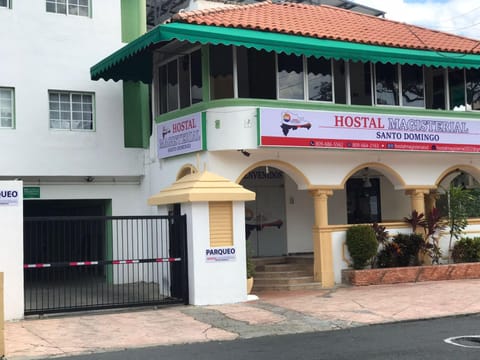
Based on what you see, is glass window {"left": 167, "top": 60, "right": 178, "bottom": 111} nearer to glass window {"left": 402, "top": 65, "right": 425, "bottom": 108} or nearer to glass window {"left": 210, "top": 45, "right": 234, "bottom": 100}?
glass window {"left": 210, "top": 45, "right": 234, "bottom": 100}

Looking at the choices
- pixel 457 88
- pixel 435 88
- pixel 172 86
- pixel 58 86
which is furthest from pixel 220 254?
pixel 457 88

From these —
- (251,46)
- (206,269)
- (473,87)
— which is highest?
(251,46)

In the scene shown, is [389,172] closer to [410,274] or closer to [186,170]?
[410,274]

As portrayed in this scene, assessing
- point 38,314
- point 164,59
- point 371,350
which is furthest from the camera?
point 164,59

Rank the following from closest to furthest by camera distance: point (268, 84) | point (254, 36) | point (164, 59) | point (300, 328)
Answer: point (300, 328)
point (254, 36)
point (268, 84)
point (164, 59)

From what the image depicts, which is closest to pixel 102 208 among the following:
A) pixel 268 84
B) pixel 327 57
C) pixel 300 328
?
pixel 268 84

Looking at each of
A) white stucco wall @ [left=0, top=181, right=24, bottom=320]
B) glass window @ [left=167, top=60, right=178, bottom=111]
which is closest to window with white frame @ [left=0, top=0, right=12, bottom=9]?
glass window @ [left=167, top=60, right=178, bottom=111]

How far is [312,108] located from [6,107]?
7.96 metres

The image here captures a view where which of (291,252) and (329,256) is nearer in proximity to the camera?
(329,256)

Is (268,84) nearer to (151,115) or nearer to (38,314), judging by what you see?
(151,115)

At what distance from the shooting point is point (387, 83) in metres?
16.9

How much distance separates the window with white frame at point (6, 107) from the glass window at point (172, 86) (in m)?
4.10

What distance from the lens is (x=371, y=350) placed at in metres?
8.38

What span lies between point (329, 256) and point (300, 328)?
17.7 ft
